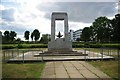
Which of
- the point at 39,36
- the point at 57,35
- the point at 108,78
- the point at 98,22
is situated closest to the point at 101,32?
the point at 98,22

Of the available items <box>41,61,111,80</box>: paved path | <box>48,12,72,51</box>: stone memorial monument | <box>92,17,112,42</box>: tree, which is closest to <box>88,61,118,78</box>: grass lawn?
<box>41,61,111,80</box>: paved path

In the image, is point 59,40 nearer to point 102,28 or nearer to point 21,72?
point 21,72

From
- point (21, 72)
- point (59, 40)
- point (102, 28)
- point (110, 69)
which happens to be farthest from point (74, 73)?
point (102, 28)

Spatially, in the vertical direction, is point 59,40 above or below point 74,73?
above

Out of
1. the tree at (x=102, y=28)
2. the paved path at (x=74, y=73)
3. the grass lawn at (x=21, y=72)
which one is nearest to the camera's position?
the paved path at (x=74, y=73)

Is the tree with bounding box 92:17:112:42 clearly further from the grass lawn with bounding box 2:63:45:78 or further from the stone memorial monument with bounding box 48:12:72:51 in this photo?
the grass lawn with bounding box 2:63:45:78

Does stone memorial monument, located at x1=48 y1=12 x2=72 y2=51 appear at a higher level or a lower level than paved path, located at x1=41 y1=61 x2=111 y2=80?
higher

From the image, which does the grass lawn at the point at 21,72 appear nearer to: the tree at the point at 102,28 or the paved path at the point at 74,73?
the paved path at the point at 74,73

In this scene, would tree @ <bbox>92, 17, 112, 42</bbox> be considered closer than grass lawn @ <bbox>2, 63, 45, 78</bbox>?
No

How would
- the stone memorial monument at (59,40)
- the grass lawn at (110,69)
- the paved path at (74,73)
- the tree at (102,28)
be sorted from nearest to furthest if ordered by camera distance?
1. the paved path at (74,73)
2. the grass lawn at (110,69)
3. the stone memorial monument at (59,40)
4. the tree at (102,28)

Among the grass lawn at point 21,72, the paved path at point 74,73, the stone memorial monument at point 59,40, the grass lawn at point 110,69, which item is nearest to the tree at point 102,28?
the stone memorial monument at point 59,40

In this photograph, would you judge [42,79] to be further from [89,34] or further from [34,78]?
[89,34]

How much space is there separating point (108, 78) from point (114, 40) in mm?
49194

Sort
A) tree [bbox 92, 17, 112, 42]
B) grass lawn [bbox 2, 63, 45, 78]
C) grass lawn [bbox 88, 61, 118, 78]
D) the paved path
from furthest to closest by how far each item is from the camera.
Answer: tree [bbox 92, 17, 112, 42], grass lawn [bbox 88, 61, 118, 78], grass lawn [bbox 2, 63, 45, 78], the paved path
